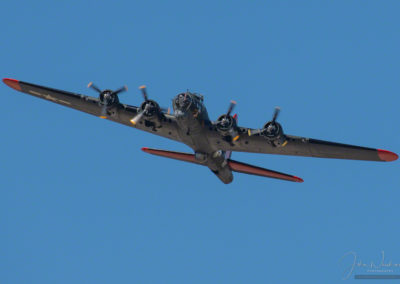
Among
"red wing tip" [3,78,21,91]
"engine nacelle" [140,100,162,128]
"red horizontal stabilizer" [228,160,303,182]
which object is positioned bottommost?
"red horizontal stabilizer" [228,160,303,182]

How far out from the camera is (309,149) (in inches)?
1617

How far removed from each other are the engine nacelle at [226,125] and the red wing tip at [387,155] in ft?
31.2

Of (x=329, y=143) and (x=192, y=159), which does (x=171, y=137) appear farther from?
(x=329, y=143)

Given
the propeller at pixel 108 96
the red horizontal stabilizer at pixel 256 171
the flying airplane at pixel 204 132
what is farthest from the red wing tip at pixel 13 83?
the red horizontal stabilizer at pixel 256 171

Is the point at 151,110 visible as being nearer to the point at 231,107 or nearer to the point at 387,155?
the point at 231,107

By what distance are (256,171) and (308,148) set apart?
4.95m

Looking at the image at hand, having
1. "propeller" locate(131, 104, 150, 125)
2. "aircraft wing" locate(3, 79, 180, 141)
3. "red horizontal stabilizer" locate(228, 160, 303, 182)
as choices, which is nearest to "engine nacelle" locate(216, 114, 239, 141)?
"aircraft wing" locate(3, 79, 180, 141)

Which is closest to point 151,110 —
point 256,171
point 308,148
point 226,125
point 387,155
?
Result: point 226,125

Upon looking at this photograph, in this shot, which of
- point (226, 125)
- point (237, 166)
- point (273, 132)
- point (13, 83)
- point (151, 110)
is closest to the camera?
point (273, 132)

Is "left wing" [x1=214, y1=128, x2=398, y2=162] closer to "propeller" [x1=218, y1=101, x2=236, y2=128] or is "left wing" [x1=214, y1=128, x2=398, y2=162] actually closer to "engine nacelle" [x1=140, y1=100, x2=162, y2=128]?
"propeller" [x1=218, y1=101, x2=236, y2=128]

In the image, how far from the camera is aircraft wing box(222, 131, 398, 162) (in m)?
40.0

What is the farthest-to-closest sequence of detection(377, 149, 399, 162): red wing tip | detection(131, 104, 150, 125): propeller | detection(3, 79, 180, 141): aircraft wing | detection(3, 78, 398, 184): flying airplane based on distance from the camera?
detection(3, 79, 180, 141): aircraft wing, detection(131, 104, 150, 125): propeller, detection(3, 78, 398, 184): flying airplane, detection(377, 149, 399, 162): red wing tip

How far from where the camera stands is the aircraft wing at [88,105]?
42.8 m

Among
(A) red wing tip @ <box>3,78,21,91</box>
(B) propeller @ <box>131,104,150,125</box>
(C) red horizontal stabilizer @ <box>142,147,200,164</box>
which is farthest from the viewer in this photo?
(A) red wing tip @ <box>3,78,21,91</box>
